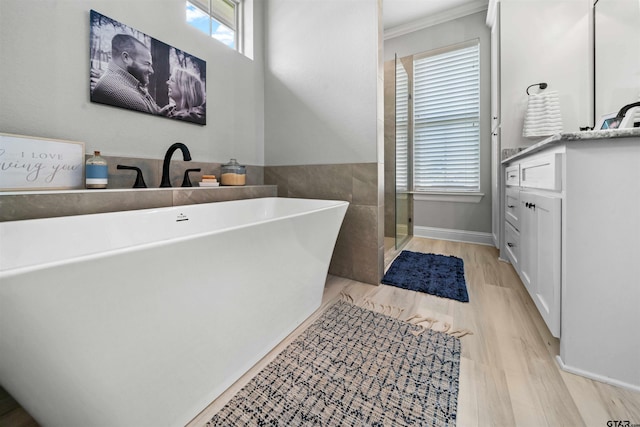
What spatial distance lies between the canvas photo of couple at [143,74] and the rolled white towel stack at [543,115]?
285 cm

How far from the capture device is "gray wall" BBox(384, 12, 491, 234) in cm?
313

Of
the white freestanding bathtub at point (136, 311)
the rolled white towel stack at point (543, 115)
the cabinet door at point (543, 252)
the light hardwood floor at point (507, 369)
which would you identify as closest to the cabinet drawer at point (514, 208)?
the cabinet door at point (543, 252)

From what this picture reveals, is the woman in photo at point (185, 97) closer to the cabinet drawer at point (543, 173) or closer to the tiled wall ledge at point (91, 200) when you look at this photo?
the tiled wall ledge at point (91, 200)

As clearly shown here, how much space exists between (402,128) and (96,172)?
9.39ft

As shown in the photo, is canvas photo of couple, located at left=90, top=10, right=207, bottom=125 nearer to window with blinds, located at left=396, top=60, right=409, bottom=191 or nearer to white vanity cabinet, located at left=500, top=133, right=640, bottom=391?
window with blinds, located at left=396, top=60, right=409, bottom=191

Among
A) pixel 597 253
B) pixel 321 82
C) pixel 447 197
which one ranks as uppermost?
pixel 321 82

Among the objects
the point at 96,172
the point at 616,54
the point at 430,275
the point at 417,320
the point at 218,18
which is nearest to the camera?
the point at 96,172

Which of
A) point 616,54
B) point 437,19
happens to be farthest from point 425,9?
point 616,54

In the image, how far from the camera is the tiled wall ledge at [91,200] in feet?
3.52

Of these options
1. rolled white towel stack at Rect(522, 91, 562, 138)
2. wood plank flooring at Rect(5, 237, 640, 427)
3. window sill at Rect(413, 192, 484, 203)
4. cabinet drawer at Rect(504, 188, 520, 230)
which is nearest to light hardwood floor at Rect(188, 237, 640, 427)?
wood plank flooring at Rect(5, 237, 640, 427)

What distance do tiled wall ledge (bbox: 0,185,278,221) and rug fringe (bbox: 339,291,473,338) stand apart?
1232 millimetres

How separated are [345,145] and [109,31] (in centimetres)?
164

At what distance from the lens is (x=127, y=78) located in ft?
5.38

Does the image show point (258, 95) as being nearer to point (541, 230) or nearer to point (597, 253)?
point (541, 230)
